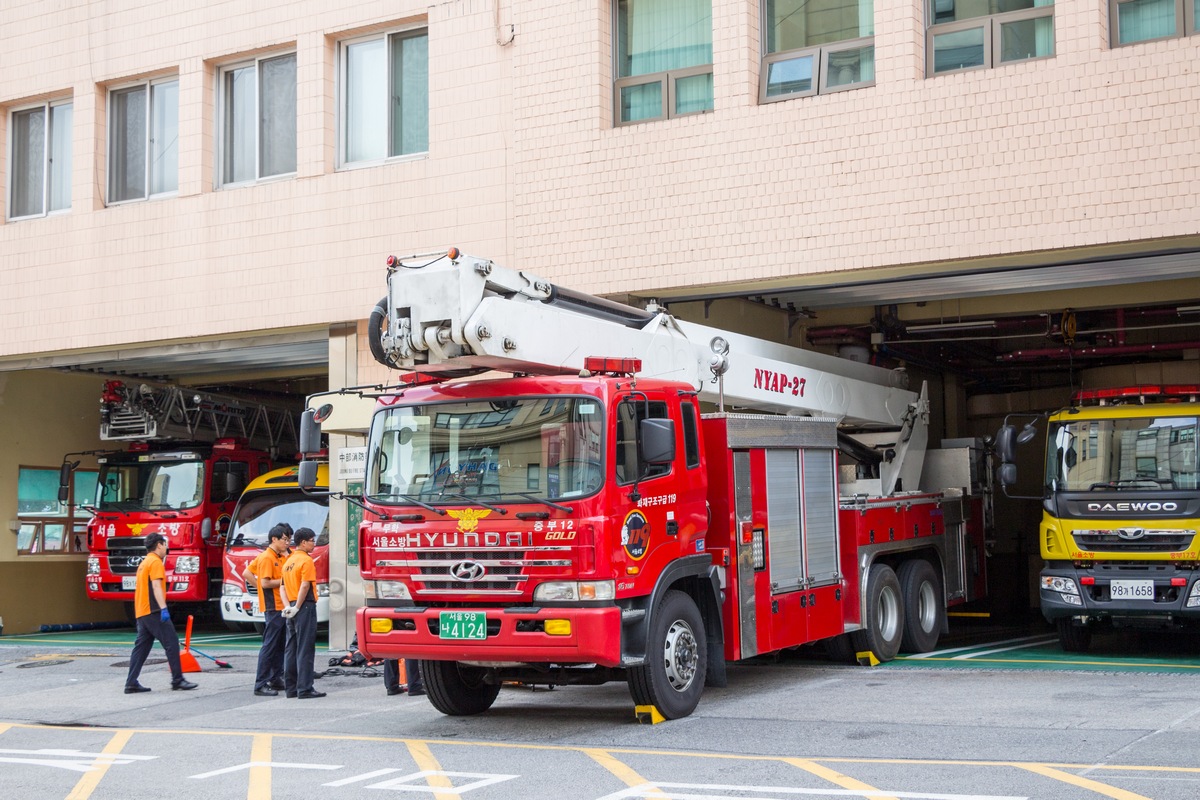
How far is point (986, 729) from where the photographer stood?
30.5ft

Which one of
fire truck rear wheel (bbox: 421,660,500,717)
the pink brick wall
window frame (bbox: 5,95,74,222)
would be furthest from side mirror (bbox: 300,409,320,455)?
window frame (bbox: 5,95,74,222)

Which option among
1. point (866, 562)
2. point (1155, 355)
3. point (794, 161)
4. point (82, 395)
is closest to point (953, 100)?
point (794, 161)

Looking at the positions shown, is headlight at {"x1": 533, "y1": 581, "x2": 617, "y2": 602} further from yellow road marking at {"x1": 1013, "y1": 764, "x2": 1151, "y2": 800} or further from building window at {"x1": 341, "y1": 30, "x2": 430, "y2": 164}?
building window at {"x1": 341, "y1": 30, "x2": 430, "y2": 164}

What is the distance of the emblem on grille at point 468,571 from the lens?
947 cm

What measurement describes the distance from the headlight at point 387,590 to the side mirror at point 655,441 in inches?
78.1

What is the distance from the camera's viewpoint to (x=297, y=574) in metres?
12.7

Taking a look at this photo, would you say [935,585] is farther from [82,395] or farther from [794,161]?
[82,395]

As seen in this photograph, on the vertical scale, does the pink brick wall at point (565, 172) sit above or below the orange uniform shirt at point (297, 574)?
above

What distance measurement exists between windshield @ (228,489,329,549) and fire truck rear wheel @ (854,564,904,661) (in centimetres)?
829

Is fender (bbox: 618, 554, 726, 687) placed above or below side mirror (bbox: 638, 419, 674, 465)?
below

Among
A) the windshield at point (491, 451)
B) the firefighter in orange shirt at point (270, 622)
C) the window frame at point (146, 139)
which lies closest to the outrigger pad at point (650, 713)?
the windshield at point (491, 451)

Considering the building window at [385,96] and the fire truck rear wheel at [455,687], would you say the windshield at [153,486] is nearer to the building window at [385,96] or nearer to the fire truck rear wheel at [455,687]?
the building window at [385,96]

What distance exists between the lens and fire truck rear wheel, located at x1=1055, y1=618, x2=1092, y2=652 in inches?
551

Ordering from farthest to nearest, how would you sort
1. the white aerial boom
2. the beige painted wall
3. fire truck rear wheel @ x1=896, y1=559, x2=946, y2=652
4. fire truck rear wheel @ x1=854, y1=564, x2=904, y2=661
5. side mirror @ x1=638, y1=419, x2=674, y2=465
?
the beige painted wall < fire truck rear wheel @ x1=896, y1=559, x2=946, y2=652 < fire truck rear wheel @ x1=854, y1=564, x2=904, y2=661 < side mirror @ x1=638, y1=419, x2=674, y2=465 < the white aerial boom
